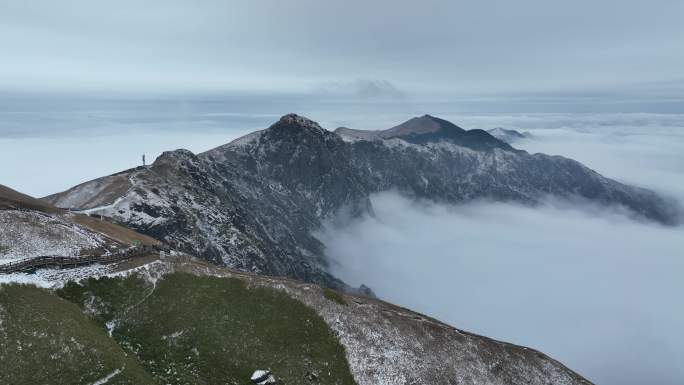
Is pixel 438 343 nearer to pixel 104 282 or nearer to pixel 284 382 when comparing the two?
pixel 284 382

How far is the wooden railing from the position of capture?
52.3 m

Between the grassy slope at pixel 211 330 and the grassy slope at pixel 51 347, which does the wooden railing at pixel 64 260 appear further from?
the grassy slope at pixel 51 347

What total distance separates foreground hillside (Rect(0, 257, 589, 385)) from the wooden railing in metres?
6.06

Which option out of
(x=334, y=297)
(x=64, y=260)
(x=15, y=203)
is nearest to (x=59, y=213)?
(x=15, y=203)

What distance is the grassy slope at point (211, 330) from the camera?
46.8 metres

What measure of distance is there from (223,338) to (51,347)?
60.9 feet

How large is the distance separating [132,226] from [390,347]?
99288 millimetres

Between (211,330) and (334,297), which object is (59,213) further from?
(334,297)

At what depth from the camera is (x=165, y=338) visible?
49.2 metres

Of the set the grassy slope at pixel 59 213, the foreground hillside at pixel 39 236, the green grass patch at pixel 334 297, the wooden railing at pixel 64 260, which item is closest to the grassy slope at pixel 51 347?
the wooden railing at pixel 64 260

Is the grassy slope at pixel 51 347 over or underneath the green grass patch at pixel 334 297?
over

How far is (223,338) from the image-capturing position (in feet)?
169

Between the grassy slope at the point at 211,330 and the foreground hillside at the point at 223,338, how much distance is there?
0.15 meters

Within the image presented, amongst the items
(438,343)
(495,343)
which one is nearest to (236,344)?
(438,343)
